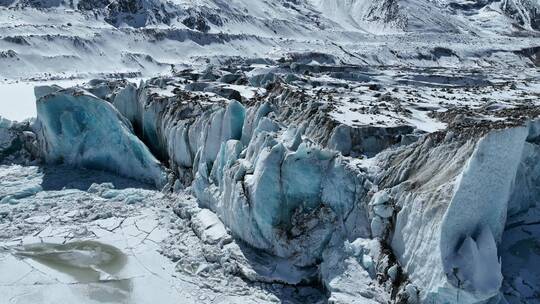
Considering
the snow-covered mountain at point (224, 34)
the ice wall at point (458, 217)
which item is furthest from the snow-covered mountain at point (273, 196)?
the snow-covered mountain at point (224, 34)

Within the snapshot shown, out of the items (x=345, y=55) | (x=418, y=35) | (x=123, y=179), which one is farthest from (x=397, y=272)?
(x=418, y=35)

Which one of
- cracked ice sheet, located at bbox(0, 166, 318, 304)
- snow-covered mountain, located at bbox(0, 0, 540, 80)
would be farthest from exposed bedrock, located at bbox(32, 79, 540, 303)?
snow-covered mountain, located at bbox(0, 0, 540, 80)

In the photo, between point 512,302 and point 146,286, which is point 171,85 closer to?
point 146,286

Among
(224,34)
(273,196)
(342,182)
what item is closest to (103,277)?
(273,196)

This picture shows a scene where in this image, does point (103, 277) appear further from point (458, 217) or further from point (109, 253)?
point (458, 217)

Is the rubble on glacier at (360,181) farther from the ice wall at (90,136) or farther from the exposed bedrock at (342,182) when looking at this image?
the ice wall at (90,136)

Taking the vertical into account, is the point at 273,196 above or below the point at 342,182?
below
